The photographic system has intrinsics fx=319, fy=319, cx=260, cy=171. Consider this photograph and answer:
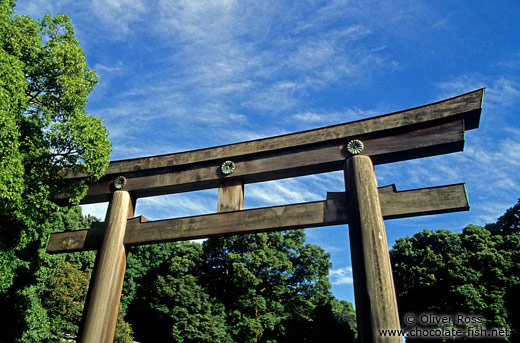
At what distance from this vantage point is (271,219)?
477cm

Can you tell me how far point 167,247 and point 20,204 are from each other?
90.0ft

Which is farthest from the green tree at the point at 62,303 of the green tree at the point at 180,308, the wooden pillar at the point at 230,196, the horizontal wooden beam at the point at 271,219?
the wooden pillar at the point at 230,196

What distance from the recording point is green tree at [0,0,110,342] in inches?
207

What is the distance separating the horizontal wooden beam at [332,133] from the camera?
434 cm

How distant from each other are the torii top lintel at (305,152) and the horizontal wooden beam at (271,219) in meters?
0.61

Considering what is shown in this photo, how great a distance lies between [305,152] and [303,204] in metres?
0.88

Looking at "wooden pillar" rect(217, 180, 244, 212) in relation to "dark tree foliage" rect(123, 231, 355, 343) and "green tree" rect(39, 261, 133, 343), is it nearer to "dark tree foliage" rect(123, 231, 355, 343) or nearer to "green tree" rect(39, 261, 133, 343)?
"green tree" rect(39, 261, 133, 343)

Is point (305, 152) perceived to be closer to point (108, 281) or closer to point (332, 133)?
point (332, 133)

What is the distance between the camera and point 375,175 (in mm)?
4617

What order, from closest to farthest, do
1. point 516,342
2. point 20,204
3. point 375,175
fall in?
1. point 375,175
2. point 20,204
3. point 516,342

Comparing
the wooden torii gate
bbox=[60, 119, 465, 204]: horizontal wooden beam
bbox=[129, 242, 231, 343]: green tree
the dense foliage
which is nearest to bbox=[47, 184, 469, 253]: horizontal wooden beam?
the wooden torii gate

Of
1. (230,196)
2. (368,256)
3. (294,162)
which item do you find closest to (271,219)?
(230,196)

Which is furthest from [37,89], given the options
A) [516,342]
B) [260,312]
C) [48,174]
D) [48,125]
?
[516,342]

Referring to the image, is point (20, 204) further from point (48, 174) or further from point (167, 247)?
point (167, 247)
